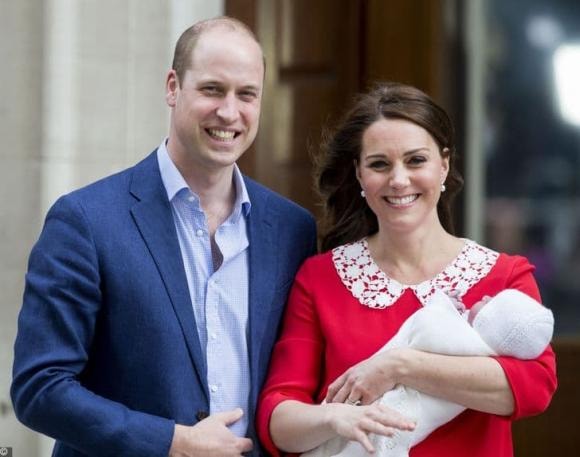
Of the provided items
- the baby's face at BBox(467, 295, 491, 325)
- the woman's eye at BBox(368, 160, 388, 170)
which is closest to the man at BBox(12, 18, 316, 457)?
the woman's eye at BBox(368, 160, 388, 170)

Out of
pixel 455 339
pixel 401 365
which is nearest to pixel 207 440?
pixel 401 365

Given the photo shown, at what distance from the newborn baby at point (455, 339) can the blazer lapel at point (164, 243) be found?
406 mm

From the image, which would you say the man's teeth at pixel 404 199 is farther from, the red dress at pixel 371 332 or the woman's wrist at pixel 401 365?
the woman's wrist at pixel 401 365

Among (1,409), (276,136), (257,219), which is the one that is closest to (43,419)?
(257,219)

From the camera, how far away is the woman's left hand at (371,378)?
8.77 ft

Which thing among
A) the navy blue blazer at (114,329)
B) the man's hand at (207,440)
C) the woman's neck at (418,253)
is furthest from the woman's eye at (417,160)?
the man's hand at (207,440)

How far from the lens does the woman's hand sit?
260 cm

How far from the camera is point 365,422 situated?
103 inches

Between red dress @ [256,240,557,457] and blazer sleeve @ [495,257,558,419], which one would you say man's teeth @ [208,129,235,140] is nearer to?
red dress @ [256,240,557,457]

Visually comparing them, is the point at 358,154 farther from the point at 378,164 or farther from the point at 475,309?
the point at 475,309

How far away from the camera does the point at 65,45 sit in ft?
13.9

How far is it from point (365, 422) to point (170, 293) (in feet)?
1.65

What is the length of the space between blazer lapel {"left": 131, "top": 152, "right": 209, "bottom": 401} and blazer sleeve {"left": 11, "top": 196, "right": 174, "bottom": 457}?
0.47 feet

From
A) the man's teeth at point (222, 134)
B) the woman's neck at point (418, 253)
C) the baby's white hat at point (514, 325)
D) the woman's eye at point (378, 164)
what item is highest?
the man's teeth at point (222, 134)
